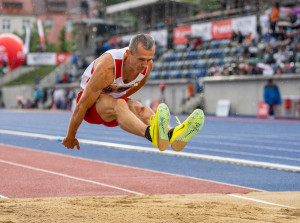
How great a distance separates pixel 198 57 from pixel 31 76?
20.4 metres

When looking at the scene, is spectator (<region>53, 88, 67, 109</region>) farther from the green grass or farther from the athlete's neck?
the athlete's neck

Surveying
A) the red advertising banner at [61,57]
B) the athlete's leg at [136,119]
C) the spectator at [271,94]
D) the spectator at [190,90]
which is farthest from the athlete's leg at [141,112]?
the red advertising banner at [61,57]

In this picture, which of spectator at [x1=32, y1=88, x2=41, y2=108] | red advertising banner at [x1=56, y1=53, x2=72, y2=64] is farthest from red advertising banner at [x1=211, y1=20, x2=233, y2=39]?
red advertising banner at [x1=56, y1=53, x2=72, y2=64]

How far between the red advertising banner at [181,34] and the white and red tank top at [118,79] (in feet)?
70.3

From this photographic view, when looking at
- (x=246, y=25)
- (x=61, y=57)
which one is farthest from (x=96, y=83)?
(x=61, y=57)

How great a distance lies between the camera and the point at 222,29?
2409cm

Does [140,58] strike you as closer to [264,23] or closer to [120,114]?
[120,114]

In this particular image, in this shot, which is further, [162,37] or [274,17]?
[162,37]

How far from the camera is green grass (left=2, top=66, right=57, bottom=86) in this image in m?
40.3

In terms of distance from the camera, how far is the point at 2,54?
1423 centimetres

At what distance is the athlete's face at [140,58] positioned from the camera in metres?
4.76

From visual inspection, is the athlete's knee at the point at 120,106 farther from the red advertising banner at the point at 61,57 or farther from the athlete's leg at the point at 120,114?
the red advertising banner at the point at 61,57

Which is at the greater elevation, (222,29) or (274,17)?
(274,17)

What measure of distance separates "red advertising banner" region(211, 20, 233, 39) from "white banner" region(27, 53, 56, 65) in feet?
44.5
